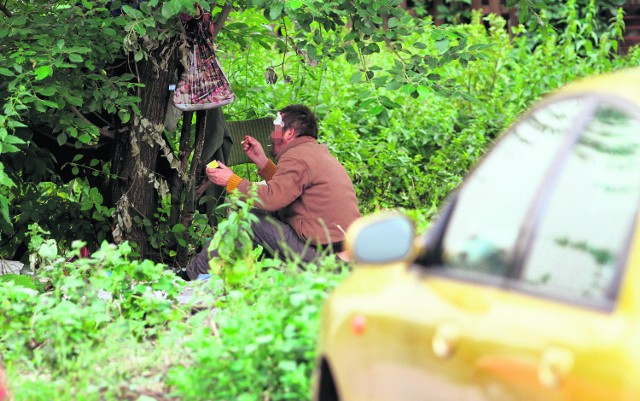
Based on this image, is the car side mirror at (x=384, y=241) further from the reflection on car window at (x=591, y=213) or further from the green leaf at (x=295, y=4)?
the green leaf at (x=295, y=4)

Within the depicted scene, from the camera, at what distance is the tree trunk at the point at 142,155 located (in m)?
7.46

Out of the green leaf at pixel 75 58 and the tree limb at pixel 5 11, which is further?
the tree limb at pixel 5 11

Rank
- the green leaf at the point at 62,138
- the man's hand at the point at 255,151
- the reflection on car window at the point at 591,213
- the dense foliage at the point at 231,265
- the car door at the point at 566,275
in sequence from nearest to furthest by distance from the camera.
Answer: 1. the car door at the point at 566,275
2. the reflection on car window at the point at 591,213
3. the dense foliage at the point at 231,265
4. the green leaf at the point at 62,138
5. the man's hand at the point at 255,151

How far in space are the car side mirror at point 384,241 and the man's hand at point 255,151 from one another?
4.74m

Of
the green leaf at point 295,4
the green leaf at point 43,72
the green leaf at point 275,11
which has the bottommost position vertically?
the green leaf at point 43,72

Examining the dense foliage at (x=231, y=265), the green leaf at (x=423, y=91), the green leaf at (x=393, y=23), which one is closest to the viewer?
the dense foliage at (x=231, y=265)

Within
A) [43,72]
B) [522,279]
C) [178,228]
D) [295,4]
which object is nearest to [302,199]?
[178,228]

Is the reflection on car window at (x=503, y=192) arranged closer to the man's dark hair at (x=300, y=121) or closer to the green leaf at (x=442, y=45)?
the green leaf at (x=442, y=45)

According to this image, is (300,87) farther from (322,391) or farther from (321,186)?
(322,391)

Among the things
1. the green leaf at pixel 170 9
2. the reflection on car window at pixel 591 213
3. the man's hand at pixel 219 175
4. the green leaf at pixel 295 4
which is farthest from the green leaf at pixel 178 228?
the reflection on car window at pixel 591 213

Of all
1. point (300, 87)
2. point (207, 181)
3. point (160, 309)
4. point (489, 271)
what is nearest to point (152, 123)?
point (207, 181)

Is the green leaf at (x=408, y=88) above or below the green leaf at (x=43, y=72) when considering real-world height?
above

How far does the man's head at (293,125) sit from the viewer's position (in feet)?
23.8

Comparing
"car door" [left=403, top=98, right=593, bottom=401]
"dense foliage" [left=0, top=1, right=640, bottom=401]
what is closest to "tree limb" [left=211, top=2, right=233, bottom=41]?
"dense foliage" [left=0, top=1, right=640, bottom=401]
